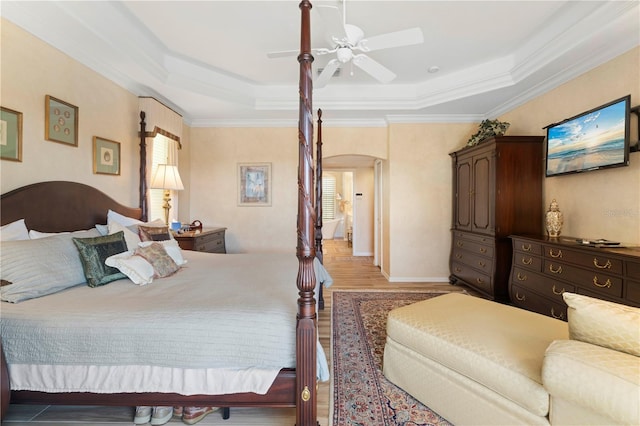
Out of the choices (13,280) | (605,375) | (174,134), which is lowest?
(605,375)

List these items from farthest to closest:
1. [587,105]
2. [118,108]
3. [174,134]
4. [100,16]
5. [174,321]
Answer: [174,134]
[118,108]
[587,105]
[100,16]
[174,321]

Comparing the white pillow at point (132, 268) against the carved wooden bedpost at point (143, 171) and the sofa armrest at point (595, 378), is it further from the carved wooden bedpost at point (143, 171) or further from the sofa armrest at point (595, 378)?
the sofa armrest at point (595, 378)

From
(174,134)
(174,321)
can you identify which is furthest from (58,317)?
(174,134)

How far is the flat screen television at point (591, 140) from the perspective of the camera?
2424mm

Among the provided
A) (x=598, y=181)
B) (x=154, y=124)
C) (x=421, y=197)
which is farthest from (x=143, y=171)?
(x=598, y=181)

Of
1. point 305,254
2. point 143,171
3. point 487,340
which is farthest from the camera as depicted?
point 143,171

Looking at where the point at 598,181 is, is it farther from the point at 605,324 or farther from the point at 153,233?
the point at 153,233

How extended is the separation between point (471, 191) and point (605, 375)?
10.9 feet

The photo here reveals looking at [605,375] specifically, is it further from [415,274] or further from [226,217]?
[226,217]

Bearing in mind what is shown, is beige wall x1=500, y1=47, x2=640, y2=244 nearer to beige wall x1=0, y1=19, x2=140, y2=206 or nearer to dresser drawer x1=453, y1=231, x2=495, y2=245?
dresser drawer x1=453, y1=231, x2=495, y2=245

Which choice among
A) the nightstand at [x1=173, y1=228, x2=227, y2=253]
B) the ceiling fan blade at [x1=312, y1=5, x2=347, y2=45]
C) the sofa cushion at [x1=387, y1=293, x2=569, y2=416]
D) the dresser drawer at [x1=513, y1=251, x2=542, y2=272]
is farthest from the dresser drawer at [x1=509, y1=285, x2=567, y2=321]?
the nightstand at [x1=173, y1=228, x2=227, y2=253]

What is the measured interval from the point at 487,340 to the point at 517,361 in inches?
7.3

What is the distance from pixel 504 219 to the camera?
11.5 ft

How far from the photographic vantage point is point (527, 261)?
3.03 m
